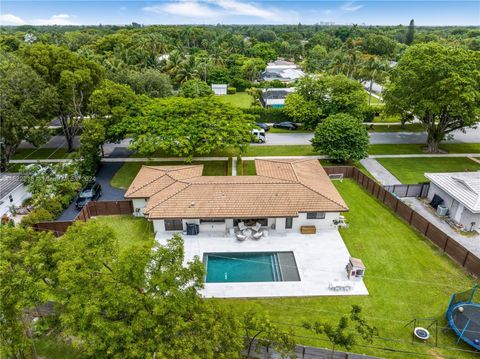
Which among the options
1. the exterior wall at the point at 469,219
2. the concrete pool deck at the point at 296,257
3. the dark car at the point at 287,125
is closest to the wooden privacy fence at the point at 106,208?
the concrete pool deck at the point at 296,257

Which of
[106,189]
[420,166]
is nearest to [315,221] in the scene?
[420,166]

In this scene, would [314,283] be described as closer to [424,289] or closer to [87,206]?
[424,289]

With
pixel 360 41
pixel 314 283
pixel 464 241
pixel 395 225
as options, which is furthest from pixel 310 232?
pixel 360 41

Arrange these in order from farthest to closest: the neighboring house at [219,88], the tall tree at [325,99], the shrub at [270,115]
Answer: the neighboring house at [219,88]
the shrub at [270,115]
the tall tree at [325,99]

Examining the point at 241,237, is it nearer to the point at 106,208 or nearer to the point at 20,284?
the point at 106,208

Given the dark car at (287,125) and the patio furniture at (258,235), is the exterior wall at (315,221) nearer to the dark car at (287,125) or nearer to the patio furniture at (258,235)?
the patio furniture at (258,235)

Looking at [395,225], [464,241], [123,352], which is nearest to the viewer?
[123,352]
